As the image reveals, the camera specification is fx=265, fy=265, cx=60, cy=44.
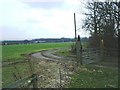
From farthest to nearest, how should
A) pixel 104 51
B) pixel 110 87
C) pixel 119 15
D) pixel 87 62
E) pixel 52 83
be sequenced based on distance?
pixel 119 15 < pixel 104 51 < pixel 87 62 < pixel 52 83 < pixel 110 87

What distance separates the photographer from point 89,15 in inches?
1459

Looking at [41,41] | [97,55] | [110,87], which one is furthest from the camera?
[41,41]

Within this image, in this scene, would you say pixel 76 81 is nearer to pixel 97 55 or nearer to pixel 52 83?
pixel 52 83

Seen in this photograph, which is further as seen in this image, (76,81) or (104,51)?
(104,51)

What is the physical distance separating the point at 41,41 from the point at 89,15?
391 ft

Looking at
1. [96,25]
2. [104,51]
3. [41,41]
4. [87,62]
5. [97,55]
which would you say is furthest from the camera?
[41,41]

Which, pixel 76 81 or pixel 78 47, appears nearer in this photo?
pixel 76 81

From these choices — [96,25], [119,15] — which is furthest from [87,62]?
[96,25]

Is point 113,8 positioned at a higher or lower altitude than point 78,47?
higher

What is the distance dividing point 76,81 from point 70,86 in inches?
59.0

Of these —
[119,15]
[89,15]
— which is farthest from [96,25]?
[119,15]

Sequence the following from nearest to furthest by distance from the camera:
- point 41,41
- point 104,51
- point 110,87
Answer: point 110,87 → point 104,51 → point 41,41

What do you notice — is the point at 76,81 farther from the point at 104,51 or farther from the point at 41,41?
the point at 41,41

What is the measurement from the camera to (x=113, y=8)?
31312 millimetres
